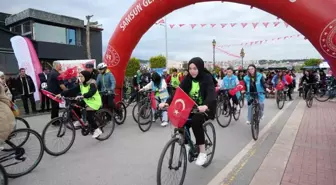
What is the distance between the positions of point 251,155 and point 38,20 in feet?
77.5

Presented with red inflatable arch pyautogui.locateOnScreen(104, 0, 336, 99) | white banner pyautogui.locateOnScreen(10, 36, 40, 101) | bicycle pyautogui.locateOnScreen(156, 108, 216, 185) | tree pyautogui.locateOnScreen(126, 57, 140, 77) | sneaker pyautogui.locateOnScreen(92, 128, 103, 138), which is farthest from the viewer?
A: tree pyautogui.locateOnScreen(126, 57, 140, 77)

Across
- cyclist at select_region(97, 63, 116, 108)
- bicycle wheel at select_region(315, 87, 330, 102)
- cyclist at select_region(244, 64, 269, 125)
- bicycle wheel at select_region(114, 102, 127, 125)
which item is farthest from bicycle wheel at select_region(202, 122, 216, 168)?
bicycle wheel at select_region(315, 87, 330, 102)

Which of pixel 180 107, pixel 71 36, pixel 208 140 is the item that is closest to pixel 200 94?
pixel 180 107

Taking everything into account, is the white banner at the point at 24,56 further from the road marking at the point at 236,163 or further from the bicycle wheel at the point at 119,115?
the road marking at the point at 236,163

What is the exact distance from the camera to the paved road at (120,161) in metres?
4.04

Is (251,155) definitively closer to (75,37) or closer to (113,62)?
(113,62)

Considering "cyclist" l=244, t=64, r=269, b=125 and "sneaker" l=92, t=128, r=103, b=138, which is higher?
"cyclist" l=244, t=64, r=269, b=125

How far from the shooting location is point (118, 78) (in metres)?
9.77

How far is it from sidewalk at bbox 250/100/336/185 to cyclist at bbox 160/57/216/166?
38.2 inches

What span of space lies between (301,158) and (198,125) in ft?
7.78

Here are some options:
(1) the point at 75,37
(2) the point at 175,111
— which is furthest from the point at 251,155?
(1) the point at 75,37

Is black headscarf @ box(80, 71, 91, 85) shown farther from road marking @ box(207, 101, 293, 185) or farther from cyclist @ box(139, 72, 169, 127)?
road marking @ box(207, 101, 293, 185)

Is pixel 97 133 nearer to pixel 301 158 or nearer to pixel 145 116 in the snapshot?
pixel 145 116

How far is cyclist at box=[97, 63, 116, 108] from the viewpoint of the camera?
7.77m
